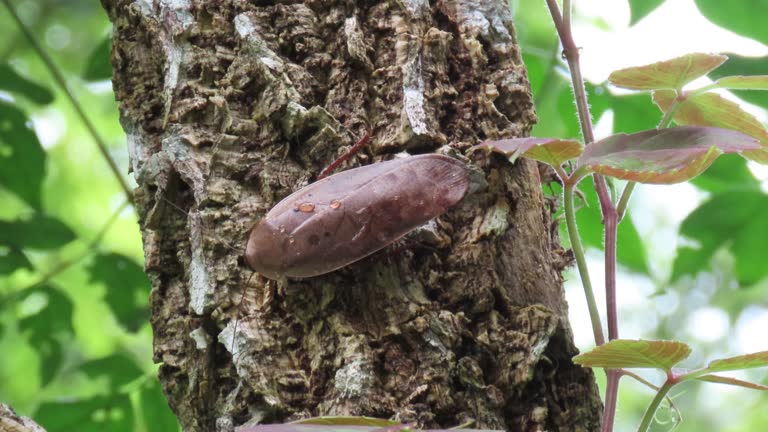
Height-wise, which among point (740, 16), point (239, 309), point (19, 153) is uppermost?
point (19, 153)

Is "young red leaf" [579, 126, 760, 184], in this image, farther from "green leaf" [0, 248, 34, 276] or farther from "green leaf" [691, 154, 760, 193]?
"green leaf" [0, 248, 34, 276]

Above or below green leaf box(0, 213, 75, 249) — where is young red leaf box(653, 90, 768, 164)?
below

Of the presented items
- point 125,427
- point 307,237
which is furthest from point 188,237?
point 125,427

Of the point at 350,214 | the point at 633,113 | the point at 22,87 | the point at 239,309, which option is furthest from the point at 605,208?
the point at 22,87

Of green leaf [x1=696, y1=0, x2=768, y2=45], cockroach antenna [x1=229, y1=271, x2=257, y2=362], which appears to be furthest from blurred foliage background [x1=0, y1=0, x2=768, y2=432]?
cockroach antenna [x1=229, y1=271, x2=257, y2=362]

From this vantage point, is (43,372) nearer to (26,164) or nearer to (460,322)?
(26,164)

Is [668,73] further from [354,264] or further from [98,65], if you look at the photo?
[98,65]

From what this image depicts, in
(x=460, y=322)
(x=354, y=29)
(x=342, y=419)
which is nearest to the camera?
(x=342, y=419)
